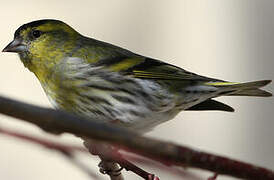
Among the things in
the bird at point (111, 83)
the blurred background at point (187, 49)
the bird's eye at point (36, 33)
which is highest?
the blurred background at point (187, 49)

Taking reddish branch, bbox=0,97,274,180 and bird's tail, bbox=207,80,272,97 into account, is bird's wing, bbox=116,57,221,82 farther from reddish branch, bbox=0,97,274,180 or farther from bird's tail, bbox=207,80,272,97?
reddish branch, bbox=0,97,274,180

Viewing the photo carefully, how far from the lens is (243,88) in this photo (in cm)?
176

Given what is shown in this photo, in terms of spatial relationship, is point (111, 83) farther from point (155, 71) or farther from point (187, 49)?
point (187, 49)

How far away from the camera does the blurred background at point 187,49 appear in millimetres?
3273

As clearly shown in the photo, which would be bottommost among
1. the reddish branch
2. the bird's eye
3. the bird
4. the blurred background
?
the reddish branch

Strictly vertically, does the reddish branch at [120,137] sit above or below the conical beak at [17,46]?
below

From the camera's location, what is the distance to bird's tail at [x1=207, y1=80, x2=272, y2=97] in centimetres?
169

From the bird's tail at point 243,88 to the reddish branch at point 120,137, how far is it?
1237mm

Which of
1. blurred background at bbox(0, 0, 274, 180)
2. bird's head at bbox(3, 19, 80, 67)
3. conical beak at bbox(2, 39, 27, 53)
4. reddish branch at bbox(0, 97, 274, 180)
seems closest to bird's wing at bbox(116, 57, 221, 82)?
bird's head at bbox(3, 19, 80, 67)

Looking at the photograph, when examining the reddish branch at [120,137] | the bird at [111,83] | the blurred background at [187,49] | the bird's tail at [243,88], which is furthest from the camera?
the blurred background at [187,49]

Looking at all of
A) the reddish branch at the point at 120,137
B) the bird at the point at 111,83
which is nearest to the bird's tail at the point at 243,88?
the bird at the point at 111,83

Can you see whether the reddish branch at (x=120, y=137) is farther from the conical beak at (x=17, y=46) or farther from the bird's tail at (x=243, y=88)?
the conical beak at (x=17, y=46)

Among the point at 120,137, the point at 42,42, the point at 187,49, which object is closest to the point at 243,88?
the point at 42,42

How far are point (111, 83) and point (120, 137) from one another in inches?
62.3
